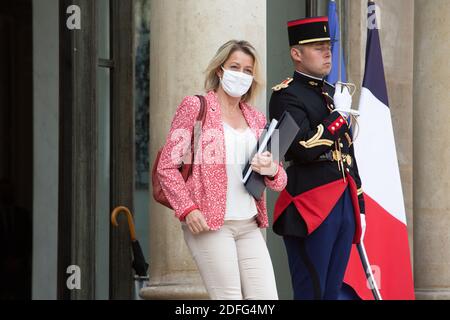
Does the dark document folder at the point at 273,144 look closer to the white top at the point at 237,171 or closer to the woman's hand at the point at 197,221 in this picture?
the white top at the point at 237,171

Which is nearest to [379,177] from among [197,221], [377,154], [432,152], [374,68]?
[377,154]

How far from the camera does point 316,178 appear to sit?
7770mm

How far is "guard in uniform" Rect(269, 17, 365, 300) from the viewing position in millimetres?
7629

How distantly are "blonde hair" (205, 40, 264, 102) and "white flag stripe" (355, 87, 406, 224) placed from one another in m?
2.48

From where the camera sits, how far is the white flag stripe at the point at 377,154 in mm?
9734

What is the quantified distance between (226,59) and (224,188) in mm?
673

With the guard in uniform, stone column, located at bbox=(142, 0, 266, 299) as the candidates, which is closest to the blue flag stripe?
stone column, located at bbox=(142, 0, 266, 299)

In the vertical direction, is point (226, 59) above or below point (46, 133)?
above

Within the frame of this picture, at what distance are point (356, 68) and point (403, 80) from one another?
1.82ft

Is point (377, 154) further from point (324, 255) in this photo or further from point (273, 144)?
point (273, 144)

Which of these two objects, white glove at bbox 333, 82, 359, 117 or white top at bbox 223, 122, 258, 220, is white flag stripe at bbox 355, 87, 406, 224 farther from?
white top at bbox 223, 122, 258, 220

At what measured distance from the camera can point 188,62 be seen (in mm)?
8742
